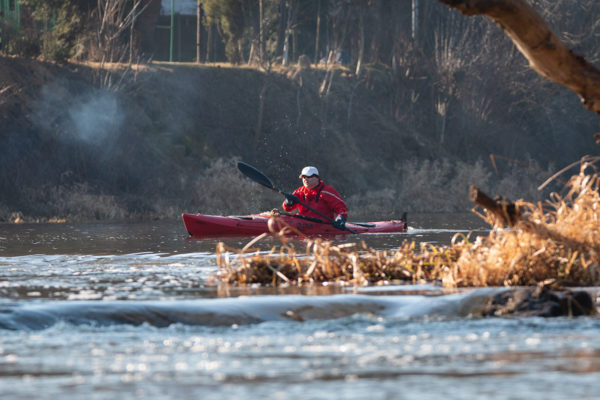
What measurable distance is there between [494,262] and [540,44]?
1992mm

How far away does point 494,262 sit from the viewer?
9.30m

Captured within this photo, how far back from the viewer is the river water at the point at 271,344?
554 centimetres

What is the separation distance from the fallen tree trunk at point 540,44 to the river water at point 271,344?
84.0 inches

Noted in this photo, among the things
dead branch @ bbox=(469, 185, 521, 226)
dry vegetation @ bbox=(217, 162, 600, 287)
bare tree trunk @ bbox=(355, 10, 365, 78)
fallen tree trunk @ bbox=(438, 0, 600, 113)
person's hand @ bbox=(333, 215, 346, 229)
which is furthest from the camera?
bare tree trunk @ bbox=(355, 10, 365, 78)

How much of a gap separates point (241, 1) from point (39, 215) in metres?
12.2

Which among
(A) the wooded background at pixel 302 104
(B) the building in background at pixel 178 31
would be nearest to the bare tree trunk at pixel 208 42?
(A) the wooded background at pixel 302 104

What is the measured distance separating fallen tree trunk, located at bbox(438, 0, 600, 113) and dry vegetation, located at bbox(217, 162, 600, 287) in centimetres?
92

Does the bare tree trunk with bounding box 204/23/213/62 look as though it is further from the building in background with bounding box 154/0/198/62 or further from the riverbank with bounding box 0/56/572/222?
the riverbank with bounding box 0/56/572/222

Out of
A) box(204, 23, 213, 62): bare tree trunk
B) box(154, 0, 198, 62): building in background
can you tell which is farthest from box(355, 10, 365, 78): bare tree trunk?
box(154, 0, 198, 62): building in background

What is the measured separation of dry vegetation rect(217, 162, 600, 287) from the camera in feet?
30.4

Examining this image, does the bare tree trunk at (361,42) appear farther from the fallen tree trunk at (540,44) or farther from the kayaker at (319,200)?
the fallen tree trunk at (540,44)

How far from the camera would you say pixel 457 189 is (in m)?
32.2

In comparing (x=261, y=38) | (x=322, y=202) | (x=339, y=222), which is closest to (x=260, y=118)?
(x=261, y=38)

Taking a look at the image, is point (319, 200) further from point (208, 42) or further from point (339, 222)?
point (208, 42)
